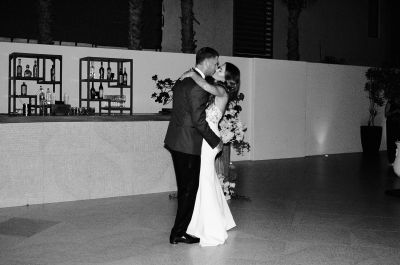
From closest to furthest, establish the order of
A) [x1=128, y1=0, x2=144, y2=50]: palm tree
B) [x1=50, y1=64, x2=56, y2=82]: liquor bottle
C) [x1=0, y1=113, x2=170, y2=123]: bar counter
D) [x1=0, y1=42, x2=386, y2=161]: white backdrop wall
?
[x1=0, y1=113, x2=170, y2=123]: bar counter < [x1=50, y1=64, x2=56, y2=82]: liquor bottle < [x1=0, y1=42, x2=386, y2=161]: white backdrop wall < [x1=128, y1=0, x2=144, y2=50]: palm tree

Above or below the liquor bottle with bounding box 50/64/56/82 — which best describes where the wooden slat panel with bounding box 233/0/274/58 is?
above

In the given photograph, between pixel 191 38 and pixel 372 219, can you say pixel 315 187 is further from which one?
pixel 191 38

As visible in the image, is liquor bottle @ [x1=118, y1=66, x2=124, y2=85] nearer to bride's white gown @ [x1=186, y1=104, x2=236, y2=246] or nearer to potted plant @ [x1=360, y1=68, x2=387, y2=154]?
bride's white gown @ [x1=186, y1=104, x2=236, y2=246]

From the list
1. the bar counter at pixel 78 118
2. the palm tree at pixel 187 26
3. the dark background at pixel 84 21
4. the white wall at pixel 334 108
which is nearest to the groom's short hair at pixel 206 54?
the bar counter at pixel 78 118

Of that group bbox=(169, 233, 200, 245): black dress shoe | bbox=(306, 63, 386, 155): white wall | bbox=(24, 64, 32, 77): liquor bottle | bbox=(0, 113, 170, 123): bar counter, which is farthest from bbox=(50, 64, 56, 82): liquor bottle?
bbox=(306, 63, 386, 155): white wall

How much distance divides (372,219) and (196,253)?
2489 millimetres

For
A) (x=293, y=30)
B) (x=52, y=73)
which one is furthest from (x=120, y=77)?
(x=293, y=30)

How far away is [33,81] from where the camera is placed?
9375 millimetres

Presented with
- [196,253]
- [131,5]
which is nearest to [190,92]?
[196,253]

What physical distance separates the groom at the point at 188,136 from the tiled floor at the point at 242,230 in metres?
0.34

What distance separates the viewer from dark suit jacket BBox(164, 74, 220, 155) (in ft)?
15.4

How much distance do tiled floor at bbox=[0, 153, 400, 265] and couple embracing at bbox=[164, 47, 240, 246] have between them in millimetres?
186

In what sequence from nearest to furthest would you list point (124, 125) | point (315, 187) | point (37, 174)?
point (37, 174) → point (124, 125) → point (315, 187)

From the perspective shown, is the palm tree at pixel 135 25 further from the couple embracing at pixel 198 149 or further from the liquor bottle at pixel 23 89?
the couple embracing at pixel 198 149
